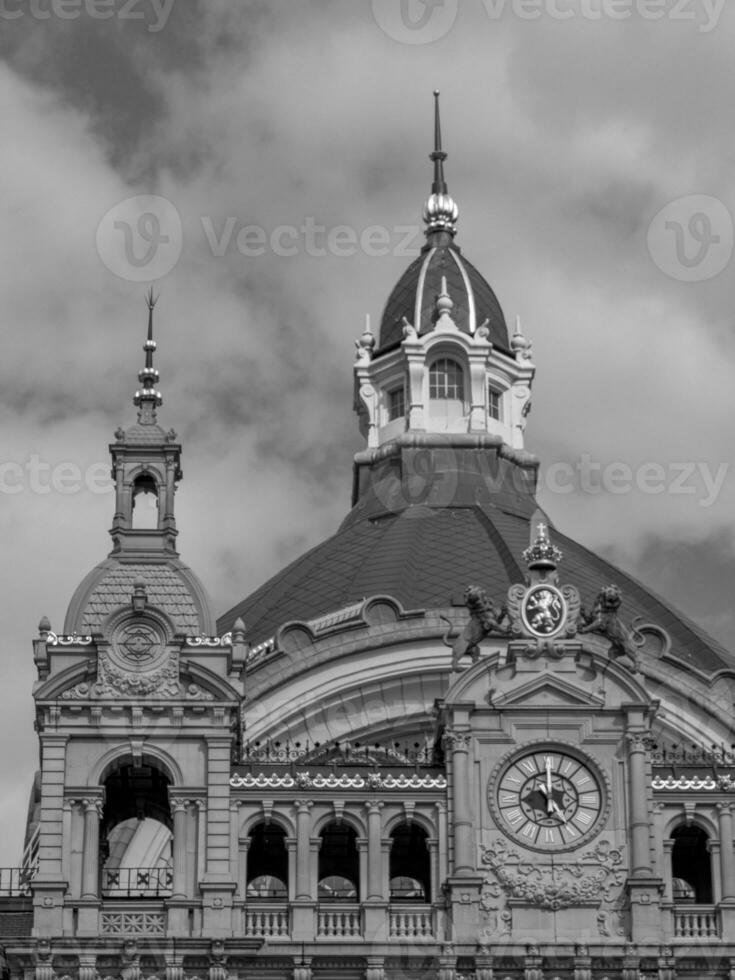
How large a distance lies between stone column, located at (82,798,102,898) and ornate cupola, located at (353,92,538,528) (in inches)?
1255

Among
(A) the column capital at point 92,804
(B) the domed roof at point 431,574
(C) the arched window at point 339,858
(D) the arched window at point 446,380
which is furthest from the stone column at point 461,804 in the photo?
(D) the arched window at point 446,380

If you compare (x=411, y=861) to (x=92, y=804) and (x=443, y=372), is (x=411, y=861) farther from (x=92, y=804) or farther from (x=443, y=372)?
(x=443, y=372)

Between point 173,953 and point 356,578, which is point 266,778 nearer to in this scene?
point 173,953

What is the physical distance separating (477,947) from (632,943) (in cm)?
400

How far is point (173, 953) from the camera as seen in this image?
7625 centimetres

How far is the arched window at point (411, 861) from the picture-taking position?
8056 cm

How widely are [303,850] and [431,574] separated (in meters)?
19.3

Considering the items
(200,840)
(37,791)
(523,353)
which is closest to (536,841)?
(200,840)

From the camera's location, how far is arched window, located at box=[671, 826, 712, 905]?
80938 millimetres

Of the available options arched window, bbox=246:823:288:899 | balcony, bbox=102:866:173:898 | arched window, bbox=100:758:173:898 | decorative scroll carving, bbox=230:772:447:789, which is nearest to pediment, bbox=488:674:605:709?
decorative scroll carving, bbox=230:772:447:789

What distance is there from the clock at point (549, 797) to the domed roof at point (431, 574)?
1504 centimetres

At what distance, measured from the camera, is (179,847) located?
78.4m

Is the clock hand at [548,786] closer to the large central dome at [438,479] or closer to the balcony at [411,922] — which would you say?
the balcony at [411,922]

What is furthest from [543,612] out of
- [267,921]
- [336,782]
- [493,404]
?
[493,404]
